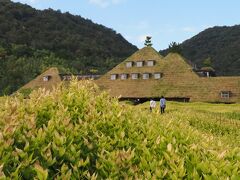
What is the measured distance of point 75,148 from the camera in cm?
578

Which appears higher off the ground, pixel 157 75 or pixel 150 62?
pixel 150 62

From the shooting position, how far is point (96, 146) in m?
6.17

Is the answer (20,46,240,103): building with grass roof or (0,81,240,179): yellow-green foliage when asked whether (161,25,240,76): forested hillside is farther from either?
(0,81,240,179): yellow-green foliage

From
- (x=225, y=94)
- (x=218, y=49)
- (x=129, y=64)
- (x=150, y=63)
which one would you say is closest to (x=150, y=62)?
(x=150, y=63)

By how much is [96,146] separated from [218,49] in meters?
144

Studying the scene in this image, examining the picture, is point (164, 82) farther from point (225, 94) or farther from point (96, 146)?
point (96, 146)

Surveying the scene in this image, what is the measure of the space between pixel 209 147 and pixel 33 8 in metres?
171

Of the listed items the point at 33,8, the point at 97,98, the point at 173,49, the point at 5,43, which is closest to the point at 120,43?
the point at 33,8

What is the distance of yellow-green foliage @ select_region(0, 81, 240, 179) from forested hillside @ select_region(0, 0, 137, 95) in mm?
73781

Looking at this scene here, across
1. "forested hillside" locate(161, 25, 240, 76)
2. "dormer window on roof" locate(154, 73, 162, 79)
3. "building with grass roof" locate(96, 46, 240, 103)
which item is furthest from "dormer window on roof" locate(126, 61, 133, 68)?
"forested hillside" locate(161, 25, 240, 76)

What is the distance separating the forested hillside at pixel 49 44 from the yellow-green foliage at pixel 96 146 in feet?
242

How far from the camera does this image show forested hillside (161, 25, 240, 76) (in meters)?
121

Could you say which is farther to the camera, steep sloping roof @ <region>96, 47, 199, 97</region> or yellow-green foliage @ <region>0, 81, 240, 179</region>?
steep sloping roof @ <region>96, 47, 199, 97</region>

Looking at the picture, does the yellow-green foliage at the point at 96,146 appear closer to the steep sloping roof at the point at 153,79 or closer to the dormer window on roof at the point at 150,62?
the steep sloping roof at the point at 153,79
